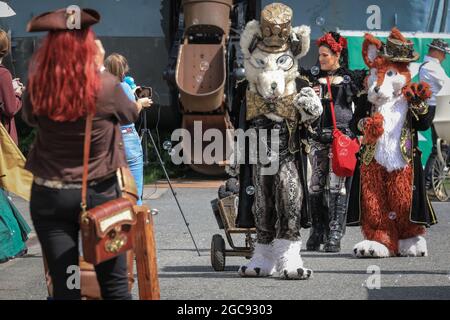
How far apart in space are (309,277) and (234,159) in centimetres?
108

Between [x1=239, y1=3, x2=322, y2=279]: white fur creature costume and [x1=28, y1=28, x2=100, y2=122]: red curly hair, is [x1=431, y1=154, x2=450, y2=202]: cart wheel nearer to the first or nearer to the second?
[x1=239, y1=3, x2=322, y2=279]: white fur creature costume

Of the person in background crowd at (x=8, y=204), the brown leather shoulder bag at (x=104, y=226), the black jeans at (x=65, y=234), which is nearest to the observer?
the brown leather shoulder bag at (x=104, y=226)

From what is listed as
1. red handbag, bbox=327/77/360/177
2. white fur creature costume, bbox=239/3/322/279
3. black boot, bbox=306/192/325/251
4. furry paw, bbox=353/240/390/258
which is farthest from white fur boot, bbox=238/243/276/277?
black boot, bbox=306/192/325/251

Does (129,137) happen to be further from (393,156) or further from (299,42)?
(393,156)

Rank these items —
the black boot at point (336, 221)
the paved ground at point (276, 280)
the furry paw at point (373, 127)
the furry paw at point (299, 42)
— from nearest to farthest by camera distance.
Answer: the paved ground at point (276, 280) → the furry paw at point (299, 42) → the furry paw at point (373, 127) → the black boot at point (336, 221)

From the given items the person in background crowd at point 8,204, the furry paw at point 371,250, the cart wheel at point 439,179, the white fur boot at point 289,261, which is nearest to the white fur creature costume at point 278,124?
the white fur boot at point 289,261

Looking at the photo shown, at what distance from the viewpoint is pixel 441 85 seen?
15.4 m

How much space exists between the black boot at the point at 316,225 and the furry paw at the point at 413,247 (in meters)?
0.84

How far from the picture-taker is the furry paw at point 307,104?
8656 mm

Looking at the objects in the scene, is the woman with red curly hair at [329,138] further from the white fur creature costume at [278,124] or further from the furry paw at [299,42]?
the white fur creature costume at [278,124]

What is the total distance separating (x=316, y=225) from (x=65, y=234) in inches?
219

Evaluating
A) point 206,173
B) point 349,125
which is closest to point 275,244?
point 349,125

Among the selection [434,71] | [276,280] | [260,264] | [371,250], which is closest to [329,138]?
[371,250]
